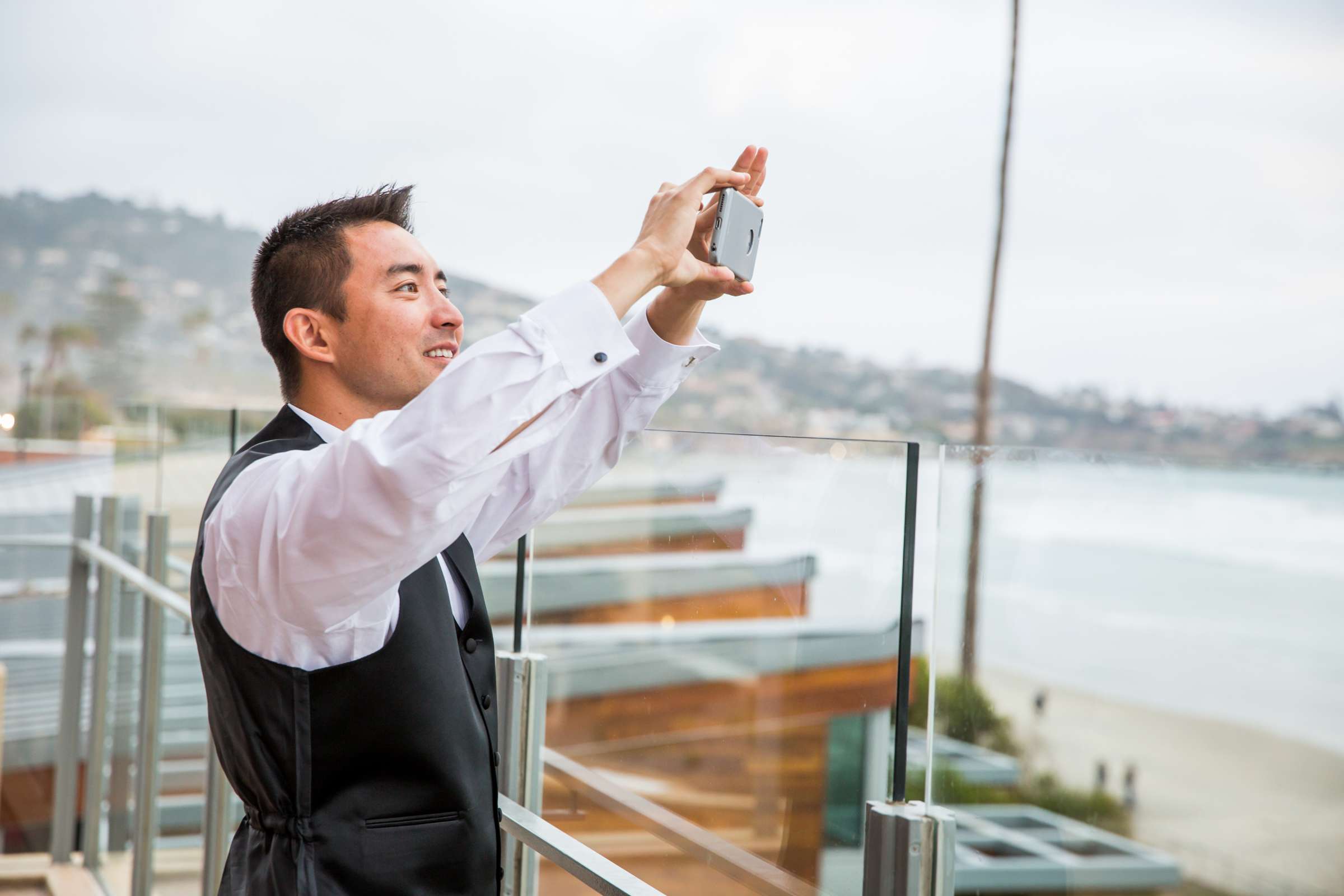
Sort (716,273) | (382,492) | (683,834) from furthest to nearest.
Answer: (683,834), (716,273), (382,492)

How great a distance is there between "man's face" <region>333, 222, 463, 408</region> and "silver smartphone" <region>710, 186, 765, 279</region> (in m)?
0.24

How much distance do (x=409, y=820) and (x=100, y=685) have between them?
81.7 inches

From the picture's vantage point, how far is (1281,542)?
11328 millimetres

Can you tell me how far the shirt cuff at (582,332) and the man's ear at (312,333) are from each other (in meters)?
0.31

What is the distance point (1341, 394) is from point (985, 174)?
31.5 feet

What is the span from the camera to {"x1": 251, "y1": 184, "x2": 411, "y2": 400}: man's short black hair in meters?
1.00

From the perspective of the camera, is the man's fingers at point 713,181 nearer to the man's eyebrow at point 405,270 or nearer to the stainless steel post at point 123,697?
the man's eyebrow at point 405,270

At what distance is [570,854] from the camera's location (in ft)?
3.30

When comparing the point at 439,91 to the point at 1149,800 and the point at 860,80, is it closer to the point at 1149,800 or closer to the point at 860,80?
the point at 860,80

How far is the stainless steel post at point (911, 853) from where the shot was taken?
75cm

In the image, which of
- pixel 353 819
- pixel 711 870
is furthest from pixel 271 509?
pixel 711 870

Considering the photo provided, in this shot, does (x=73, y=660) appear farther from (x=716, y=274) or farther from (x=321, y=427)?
(x=716, y=274)

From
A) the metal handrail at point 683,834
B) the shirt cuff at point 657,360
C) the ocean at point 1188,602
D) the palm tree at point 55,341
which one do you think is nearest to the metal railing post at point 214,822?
the metal handrail at point 683,834

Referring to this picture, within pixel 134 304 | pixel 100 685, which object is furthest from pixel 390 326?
pixel 134 304
